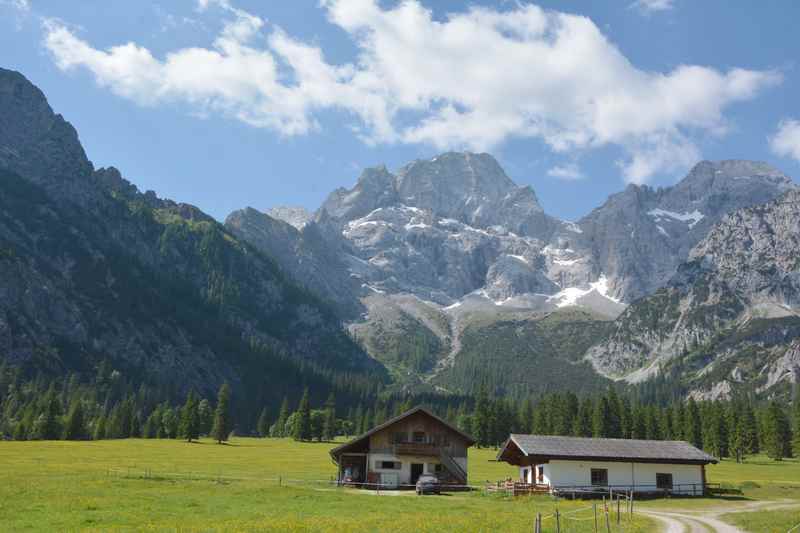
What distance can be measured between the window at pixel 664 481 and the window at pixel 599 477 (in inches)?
214

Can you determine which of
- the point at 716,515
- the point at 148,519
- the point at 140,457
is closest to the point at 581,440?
the point at 716,515

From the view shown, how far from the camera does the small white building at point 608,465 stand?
60.9 meters

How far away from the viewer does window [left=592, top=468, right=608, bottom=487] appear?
62031 millimetres

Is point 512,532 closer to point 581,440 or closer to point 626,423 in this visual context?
point 581,440

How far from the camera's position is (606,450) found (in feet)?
208

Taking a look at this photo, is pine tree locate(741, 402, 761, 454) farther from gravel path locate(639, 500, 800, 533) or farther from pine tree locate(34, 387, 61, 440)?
pine tree locate(34, 387, 61, 440)

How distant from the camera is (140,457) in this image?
298ft

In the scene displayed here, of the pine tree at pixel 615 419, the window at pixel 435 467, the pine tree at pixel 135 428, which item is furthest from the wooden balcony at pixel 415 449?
the pine tree at pixel 135 428

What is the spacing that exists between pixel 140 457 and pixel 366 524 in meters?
67.6

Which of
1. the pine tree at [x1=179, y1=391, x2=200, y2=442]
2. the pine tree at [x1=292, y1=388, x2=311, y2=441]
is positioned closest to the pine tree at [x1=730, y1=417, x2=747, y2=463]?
the pine tree at [x1=292, y1=388, x2=311, y2=441]

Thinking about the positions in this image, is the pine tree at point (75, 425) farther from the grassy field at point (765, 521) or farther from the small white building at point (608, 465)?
the grassy field at point (765, 521)

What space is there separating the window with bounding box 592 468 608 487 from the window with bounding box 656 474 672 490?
5.43m

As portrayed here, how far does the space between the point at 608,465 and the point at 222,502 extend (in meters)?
36.1

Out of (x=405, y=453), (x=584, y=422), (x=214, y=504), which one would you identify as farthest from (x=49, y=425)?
(x=584, y=422)
